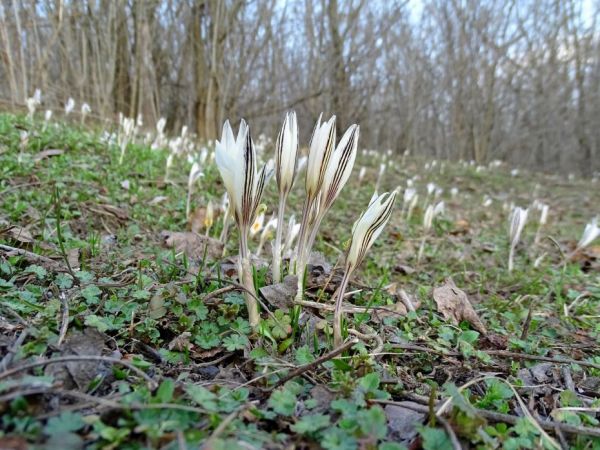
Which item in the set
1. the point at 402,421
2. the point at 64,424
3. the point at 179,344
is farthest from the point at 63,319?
the point at 402,421

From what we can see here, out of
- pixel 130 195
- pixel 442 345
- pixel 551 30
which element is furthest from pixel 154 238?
pixel 551 30

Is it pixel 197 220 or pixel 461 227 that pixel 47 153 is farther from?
pixel 461 227

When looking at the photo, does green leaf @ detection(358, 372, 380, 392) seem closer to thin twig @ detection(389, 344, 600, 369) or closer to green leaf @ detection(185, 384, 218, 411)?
thin twig @ detection(389, 344, 600, 369)

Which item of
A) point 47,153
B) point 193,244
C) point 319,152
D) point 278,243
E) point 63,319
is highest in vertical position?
point 47,153

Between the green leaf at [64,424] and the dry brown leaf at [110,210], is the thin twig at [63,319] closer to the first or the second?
the green leaf at [64,424]

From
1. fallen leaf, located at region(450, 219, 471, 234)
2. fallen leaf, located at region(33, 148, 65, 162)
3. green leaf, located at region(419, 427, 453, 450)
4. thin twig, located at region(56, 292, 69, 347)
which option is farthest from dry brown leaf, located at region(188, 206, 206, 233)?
fallen leaf, located at region(450, 219, 471, 234)

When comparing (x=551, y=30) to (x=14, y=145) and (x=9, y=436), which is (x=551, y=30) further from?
(x=9, y=436)

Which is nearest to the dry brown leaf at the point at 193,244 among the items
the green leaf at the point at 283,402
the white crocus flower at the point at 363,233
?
the white crocus flower at the point at 363,233

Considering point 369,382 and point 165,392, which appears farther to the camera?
point 369,382
